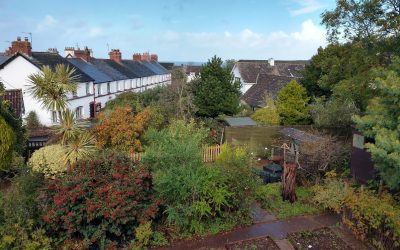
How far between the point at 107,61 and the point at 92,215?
39.7m

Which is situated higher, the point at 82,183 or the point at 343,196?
the point at 82,183

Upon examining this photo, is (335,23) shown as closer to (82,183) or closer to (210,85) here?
(210,85)

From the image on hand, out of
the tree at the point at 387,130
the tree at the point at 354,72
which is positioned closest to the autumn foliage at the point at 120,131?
the tree at the point at 354,72

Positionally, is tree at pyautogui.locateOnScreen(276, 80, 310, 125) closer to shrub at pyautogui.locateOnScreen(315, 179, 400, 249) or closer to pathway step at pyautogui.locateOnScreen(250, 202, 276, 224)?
pathway step at pyautogui.locateOnScreen(250, 202, 276, 224)

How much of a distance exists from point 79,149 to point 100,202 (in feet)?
23.4

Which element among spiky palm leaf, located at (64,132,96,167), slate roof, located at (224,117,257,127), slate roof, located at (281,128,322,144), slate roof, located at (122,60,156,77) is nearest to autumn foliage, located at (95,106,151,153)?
spiky palm leaf, located at (64,132,96,167)

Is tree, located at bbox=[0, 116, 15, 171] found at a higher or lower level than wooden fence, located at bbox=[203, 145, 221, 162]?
higher

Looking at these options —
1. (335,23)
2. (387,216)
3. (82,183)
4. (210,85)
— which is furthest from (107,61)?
(387,216)

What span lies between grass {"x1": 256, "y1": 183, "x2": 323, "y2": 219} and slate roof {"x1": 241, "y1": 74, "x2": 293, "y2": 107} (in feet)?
62.9

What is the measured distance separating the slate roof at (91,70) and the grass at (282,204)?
27047 millimetres

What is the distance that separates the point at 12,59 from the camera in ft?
91.2

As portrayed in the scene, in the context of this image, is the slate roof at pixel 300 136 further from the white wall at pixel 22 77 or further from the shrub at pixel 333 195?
the white wall at pixel 22 77

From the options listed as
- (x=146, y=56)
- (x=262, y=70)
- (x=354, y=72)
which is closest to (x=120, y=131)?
(x=354, y=72)

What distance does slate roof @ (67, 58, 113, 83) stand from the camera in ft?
116
